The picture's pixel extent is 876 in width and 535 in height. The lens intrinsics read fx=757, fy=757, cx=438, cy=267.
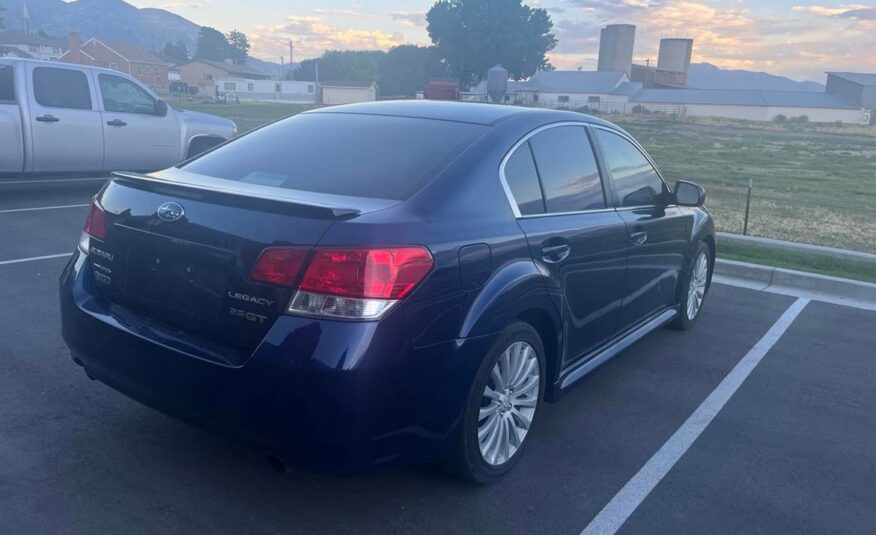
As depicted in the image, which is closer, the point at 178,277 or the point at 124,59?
the point at 178,277

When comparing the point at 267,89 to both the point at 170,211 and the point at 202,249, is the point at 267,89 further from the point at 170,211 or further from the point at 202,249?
the point at 202,249

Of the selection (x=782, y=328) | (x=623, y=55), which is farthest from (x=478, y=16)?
(x=782, y=328)

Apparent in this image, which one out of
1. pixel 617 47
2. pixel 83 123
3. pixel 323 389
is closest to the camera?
pixel 323 389

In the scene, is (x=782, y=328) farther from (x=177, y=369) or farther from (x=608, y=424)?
(x=177, y=369)

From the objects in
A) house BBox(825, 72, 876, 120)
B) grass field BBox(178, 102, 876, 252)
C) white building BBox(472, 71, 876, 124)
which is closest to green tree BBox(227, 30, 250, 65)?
white building BBox(472, 71, 876, 124)

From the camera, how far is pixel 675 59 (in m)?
104

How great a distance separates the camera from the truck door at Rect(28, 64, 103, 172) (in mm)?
9922

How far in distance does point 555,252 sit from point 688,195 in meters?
1.92

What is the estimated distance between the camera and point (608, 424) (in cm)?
434

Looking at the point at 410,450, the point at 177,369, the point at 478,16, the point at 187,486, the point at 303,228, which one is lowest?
the point at 187,486

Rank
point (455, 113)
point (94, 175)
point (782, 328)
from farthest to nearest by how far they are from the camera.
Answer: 1. point (94, 175)
2. point (782, 328)
3. point (455, 113)

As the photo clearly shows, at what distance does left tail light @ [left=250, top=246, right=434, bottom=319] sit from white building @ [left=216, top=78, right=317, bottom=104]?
255 ft

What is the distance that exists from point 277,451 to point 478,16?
73408 millimetres

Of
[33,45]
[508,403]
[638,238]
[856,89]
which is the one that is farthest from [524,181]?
[33,45]
